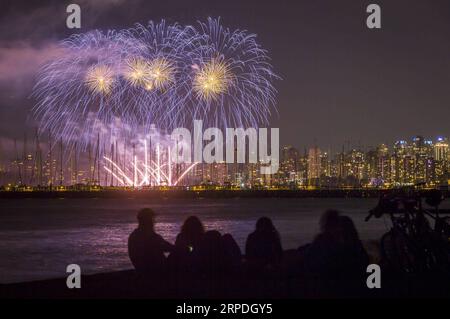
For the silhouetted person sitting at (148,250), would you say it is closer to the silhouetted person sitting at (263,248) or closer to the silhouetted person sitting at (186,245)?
the silhouetted person sitting at (186,245)

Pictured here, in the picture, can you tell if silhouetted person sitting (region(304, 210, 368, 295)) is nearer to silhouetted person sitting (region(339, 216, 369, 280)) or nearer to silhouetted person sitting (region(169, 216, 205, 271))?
silhouetted person sitting (region(339, 216, 369, 280))

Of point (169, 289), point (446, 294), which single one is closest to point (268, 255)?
point (169, 289)

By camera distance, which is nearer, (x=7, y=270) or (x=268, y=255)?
(x=268, y=255)

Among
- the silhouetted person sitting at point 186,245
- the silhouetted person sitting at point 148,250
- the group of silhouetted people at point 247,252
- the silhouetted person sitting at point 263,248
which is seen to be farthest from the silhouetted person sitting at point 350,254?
the silhouetted person sitting at point 148,250

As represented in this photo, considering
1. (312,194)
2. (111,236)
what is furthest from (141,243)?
(312,194)

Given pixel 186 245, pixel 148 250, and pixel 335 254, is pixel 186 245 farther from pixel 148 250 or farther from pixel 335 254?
pixel 335 254
